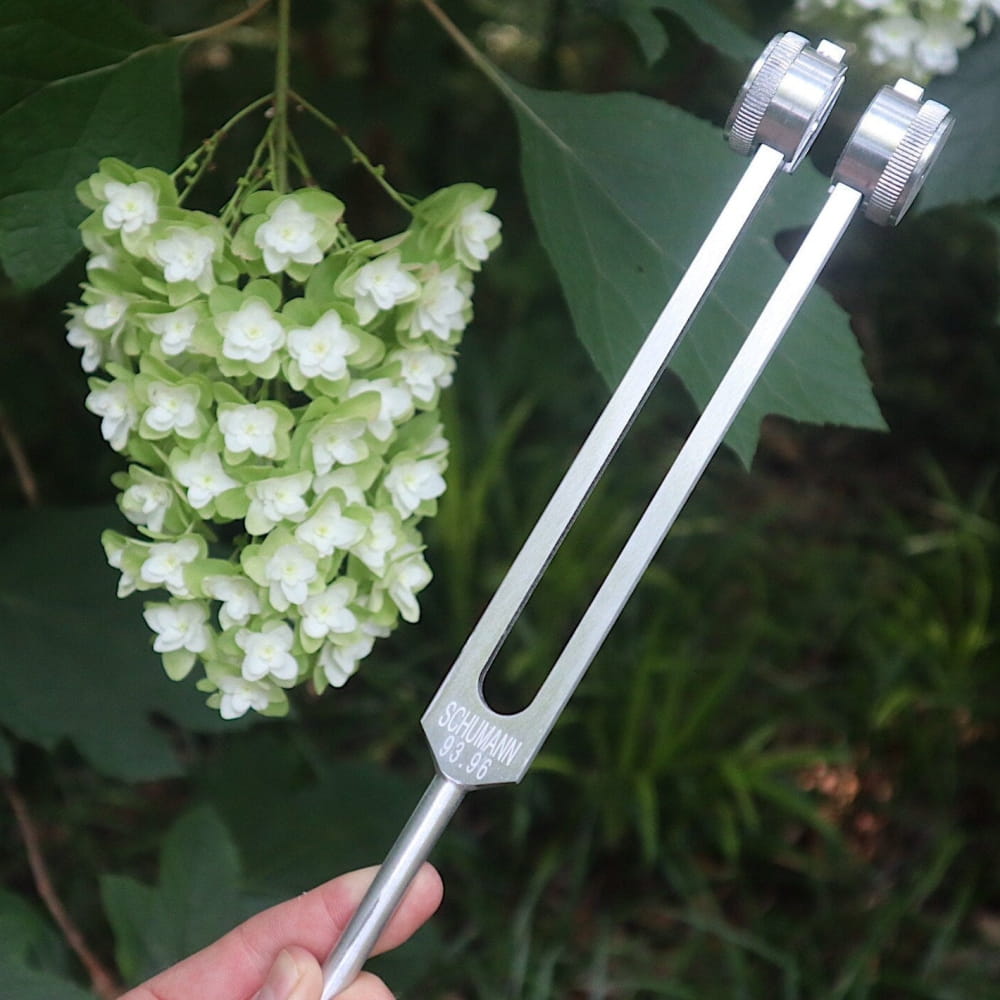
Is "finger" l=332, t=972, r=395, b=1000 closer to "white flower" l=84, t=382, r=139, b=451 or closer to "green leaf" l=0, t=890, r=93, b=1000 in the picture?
"green leaf" l=0, t=890, r=93, b=1000

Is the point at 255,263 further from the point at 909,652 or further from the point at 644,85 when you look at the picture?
the point at 909,652

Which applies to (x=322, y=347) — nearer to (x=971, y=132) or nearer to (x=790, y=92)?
(x=790, y=92)

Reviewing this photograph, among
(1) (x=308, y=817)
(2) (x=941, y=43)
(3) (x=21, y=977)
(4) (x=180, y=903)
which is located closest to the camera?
(3) (x=21, y=977)

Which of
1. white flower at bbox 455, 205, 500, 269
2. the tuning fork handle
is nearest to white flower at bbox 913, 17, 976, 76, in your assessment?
white flower at bbox 455, 205, 500, 269

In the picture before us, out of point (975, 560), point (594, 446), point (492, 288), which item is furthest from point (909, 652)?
point (594, 446)

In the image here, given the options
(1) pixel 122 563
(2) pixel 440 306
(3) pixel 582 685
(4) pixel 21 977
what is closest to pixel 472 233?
(2) pixel 440 306

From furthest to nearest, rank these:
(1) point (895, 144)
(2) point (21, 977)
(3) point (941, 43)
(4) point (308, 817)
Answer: (4) point (308, 817) → (3) point (941, 43) → (2) point (21, 977) → (1) point (895, 144)

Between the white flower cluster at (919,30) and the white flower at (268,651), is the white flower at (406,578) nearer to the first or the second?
the white flower at (268,651)
